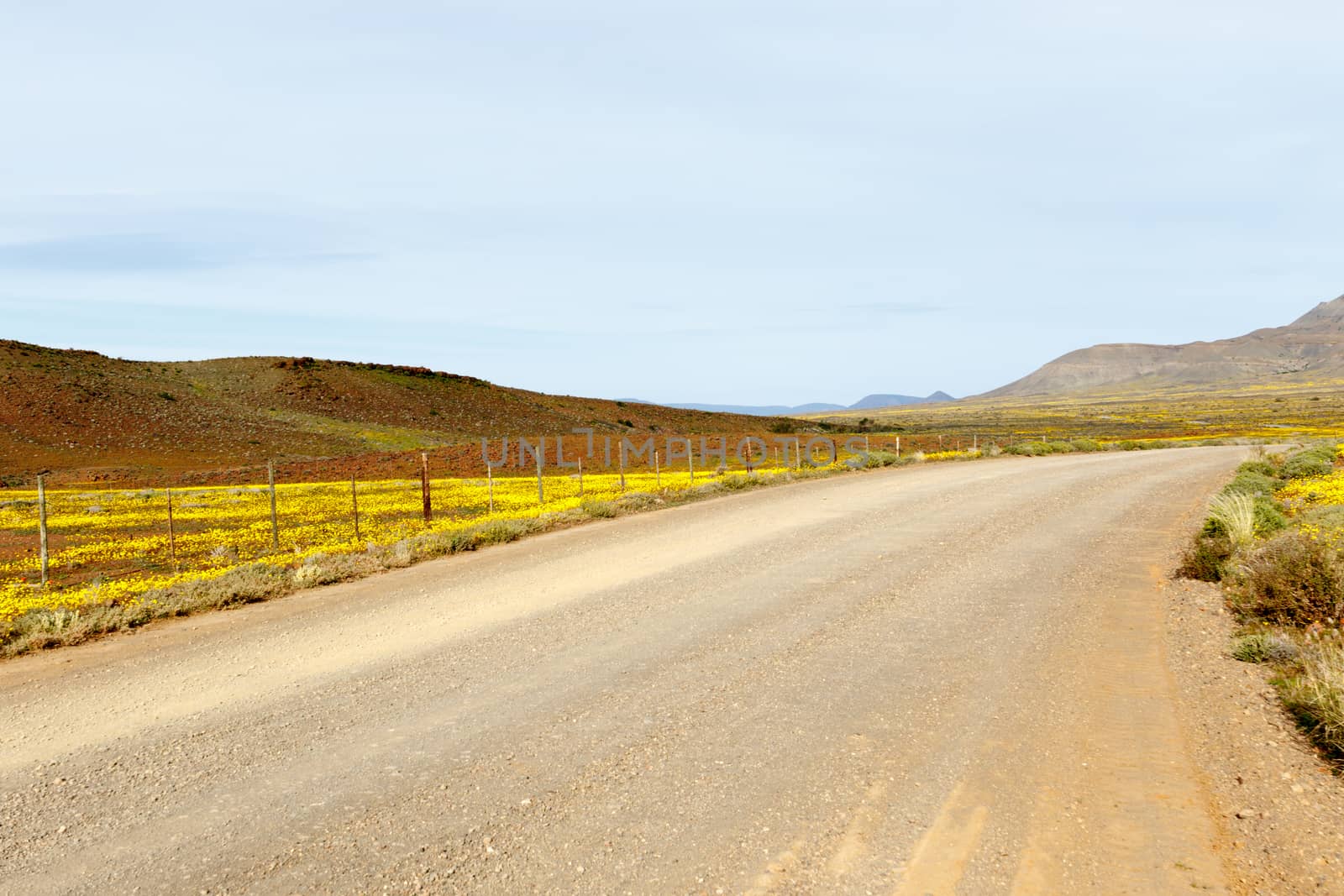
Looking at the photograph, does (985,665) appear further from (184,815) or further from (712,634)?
(184,815)

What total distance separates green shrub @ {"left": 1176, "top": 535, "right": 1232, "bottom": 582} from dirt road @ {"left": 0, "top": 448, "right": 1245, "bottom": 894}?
33.9 inches

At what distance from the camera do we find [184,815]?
4.70 meters

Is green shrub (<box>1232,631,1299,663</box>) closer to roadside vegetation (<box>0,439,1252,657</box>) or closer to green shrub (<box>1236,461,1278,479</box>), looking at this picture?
roadside vegetation (<box>0,439,1252,657</box>)

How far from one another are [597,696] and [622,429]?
8449 cm

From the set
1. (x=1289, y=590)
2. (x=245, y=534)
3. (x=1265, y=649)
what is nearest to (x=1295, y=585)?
(x=1289, y=590)

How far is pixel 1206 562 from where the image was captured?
10945 millimetres

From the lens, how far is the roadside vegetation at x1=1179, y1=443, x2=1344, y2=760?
593 centimetres

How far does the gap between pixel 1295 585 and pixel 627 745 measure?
7237mm

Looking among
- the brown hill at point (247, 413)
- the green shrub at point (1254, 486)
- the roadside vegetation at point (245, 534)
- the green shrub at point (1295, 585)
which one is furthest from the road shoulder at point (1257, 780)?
the brown hill at point (247, 413)

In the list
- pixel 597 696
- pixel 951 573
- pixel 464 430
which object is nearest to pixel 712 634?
pixel 597 696

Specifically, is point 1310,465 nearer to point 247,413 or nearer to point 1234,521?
point 1234,521

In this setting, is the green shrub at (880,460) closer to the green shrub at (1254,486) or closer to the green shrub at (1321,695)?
the green shrub at (1254,486)

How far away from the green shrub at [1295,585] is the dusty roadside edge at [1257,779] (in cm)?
95

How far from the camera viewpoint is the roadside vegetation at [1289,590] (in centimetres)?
593
